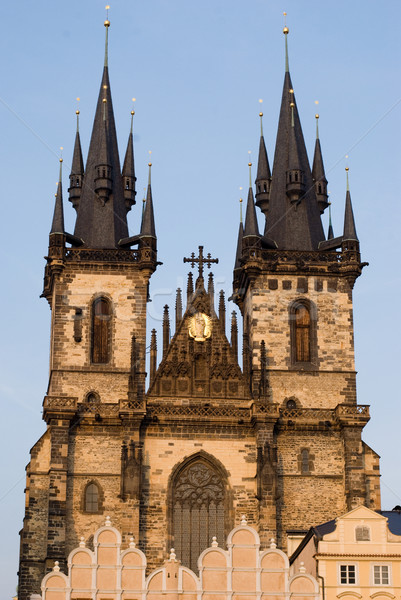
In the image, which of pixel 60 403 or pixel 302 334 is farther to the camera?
pixel 302 334

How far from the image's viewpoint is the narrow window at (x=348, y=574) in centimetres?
4197

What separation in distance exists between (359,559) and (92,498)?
1396cm

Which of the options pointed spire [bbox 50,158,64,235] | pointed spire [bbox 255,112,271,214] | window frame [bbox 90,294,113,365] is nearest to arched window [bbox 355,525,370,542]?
window frame [bbox 90,294,113,365]

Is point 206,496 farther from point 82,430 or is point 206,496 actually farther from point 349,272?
point 349,272

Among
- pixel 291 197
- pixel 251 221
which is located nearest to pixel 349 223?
pixel 291 197

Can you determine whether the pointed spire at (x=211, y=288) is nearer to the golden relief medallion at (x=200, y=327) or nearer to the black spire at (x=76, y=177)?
the golden relief medallion at (x=200, y=327)

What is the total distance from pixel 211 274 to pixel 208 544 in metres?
10.8

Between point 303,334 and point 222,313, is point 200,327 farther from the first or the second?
point 303,334

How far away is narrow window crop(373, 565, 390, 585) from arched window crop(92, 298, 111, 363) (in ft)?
57.1

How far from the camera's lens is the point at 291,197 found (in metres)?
59.8

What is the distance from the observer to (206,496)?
54.0 metres

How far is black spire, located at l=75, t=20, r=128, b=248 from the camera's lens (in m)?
58.5

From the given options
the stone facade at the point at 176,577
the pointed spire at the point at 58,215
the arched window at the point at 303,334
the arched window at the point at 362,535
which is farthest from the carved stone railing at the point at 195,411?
the stone facade at the point at 176,577

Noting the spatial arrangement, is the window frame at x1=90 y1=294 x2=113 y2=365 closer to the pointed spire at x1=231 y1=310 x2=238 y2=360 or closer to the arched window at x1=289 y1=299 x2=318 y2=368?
the pointed spire at x1=231 y1=310 x2=238 y2=360
